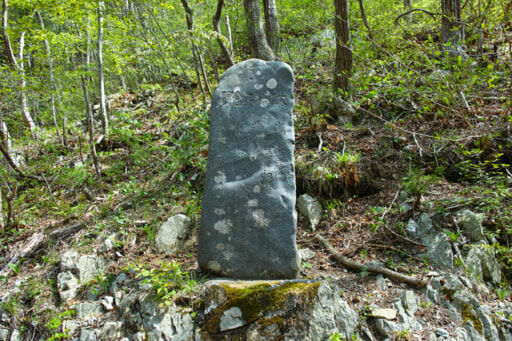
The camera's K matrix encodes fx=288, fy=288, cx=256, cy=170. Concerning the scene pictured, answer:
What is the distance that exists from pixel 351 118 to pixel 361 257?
302 centimetres

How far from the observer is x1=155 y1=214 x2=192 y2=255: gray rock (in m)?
3.71

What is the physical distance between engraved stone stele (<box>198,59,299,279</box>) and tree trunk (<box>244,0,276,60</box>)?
2990mm

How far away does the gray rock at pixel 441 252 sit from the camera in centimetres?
291

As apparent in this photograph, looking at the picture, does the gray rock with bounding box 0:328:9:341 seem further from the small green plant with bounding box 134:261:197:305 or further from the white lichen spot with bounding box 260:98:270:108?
the white lichen spot with bounding box 260:98:270:108

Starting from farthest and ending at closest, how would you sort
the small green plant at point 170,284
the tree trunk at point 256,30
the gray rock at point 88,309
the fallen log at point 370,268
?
the tree trunk at point 256,30
the gray rock at point 88,309
the fallen log at point 370,268
the small green plant at point 170,284

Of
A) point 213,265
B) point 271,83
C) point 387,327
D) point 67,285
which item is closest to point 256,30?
point 271,83

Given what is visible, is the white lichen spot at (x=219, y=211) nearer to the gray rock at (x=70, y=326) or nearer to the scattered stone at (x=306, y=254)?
the scattered stone at (x=306, y=254)

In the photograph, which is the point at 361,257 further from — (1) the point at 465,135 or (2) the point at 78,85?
(2) the point at 78,85

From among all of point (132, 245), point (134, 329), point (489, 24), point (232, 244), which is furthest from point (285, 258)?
point (489, 24)

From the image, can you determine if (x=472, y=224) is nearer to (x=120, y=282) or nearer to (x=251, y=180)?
(x=251, y=180)

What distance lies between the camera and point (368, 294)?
9.10ft

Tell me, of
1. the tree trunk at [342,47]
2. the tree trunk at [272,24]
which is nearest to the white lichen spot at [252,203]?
the tree trunk at [342,47]

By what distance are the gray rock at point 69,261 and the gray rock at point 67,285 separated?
0.19 feet

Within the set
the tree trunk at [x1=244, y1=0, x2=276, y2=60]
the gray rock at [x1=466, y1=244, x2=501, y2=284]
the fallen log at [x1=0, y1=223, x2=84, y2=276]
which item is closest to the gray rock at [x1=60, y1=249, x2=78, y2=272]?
the fallen log at [x1=0, y1=223, x2=84, y2=276]
